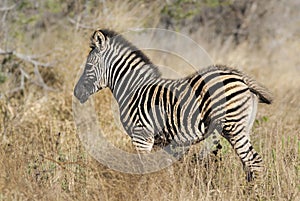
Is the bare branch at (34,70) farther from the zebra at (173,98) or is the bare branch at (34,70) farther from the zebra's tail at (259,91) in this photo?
the zebra's tail at (259,91)

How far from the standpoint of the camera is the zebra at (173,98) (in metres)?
5.50

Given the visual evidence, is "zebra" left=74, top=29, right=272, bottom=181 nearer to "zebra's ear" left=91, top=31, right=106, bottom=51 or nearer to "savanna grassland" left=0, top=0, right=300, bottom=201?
"zebra's ear" left=91, top=31, right=106, bottom=51

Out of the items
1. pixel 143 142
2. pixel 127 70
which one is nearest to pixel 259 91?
pixel 143 142

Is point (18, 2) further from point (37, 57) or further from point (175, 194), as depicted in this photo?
point (175, 194)

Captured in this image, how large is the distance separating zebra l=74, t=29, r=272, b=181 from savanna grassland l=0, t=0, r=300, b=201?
27cm

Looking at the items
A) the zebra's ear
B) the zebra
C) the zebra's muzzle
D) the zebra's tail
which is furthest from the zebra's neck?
the zebra's tail

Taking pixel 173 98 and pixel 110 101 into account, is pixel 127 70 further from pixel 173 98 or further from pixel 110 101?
pixel 110 101

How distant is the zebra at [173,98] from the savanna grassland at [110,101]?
0.88 feet

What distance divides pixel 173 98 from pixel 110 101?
8.99ft

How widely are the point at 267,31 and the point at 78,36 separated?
7671mm

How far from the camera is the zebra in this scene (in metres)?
5.50

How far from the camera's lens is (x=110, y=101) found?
8.52 metres

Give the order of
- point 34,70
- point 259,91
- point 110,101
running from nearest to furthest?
point 259,91 → point 110,101 → point 34,70

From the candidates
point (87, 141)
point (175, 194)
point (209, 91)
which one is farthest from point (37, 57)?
point (175, 194)
